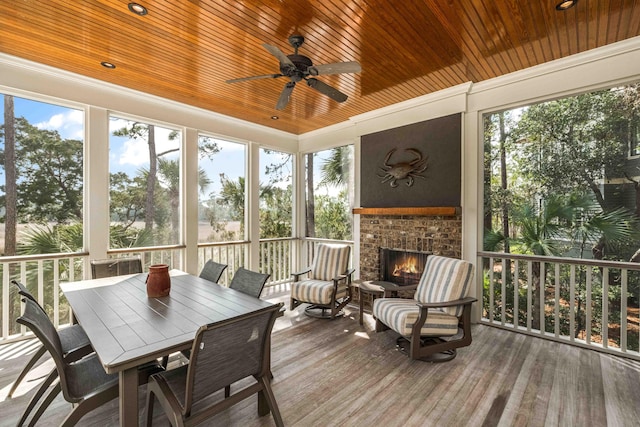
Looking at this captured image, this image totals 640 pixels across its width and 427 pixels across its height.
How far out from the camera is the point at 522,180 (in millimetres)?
3529

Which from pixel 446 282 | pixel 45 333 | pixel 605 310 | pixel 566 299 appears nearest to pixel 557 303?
pixel 566 299

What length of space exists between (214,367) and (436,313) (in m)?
2.18

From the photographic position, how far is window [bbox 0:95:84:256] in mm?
3207

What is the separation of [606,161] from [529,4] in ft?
6.02

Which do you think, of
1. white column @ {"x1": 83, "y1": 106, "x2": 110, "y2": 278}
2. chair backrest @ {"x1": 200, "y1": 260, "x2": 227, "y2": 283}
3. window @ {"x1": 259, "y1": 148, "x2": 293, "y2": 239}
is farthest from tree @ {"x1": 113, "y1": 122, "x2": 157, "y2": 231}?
window @ {"x1": 259, "y1": 148, "x2": 293, "y2": 239}

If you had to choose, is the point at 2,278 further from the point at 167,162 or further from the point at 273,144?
the point at 273,144

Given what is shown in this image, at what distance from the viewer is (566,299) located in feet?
10.8

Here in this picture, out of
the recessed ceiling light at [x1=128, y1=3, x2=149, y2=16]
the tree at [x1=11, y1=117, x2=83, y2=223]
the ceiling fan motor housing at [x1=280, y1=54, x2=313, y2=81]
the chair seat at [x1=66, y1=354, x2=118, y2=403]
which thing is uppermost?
the recessed ceiling light at [x1=128, y1=3, x2=149, y2=16]

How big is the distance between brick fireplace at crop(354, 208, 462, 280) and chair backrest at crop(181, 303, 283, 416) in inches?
114

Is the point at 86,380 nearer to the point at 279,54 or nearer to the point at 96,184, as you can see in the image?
the point at 279,54

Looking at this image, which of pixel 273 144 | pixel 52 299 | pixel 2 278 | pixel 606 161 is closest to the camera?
pixel 606 161

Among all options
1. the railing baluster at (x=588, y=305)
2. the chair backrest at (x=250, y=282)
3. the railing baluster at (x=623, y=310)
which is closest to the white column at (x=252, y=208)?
the chair backrest at (x=250, y=282)

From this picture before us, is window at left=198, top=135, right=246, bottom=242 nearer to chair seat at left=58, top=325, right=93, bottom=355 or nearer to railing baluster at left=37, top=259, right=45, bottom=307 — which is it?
railing baluster at left=37, top=259, right=45, bottom=307

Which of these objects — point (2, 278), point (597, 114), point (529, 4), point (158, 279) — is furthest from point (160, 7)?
point (597, 114)
